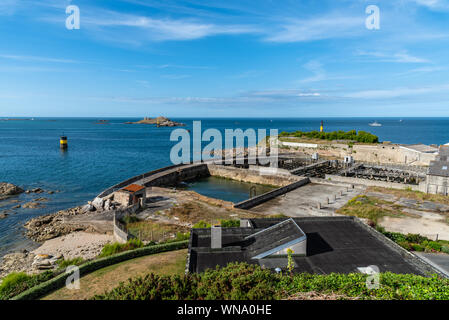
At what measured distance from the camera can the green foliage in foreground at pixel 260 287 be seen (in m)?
9.66

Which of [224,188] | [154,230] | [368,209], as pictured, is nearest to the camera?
[154,230]

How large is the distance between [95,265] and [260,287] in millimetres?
11419

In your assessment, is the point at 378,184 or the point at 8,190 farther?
the point at 8,190

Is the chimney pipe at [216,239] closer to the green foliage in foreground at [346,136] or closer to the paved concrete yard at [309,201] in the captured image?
the paved concrete yard at [309,201]

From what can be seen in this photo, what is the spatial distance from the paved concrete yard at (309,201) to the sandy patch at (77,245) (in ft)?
49.3

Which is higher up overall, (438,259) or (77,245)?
(438,259)

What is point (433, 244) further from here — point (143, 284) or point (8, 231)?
point (8, 231)

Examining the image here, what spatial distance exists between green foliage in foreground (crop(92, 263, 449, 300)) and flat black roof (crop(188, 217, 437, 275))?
6.76ft

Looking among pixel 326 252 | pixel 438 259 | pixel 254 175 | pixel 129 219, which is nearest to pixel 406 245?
pixel 438 259

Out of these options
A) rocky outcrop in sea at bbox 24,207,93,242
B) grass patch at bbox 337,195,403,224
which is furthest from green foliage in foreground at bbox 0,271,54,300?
grass patch at bbox 337,195,403,224

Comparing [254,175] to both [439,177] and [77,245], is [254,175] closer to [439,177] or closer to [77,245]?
[439,177]

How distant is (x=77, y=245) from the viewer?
23594 mm

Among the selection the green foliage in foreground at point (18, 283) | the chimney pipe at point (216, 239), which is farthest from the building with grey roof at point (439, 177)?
the green foliage in foreground at point (18, 283)

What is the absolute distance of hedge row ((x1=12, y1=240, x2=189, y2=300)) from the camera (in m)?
14.3
